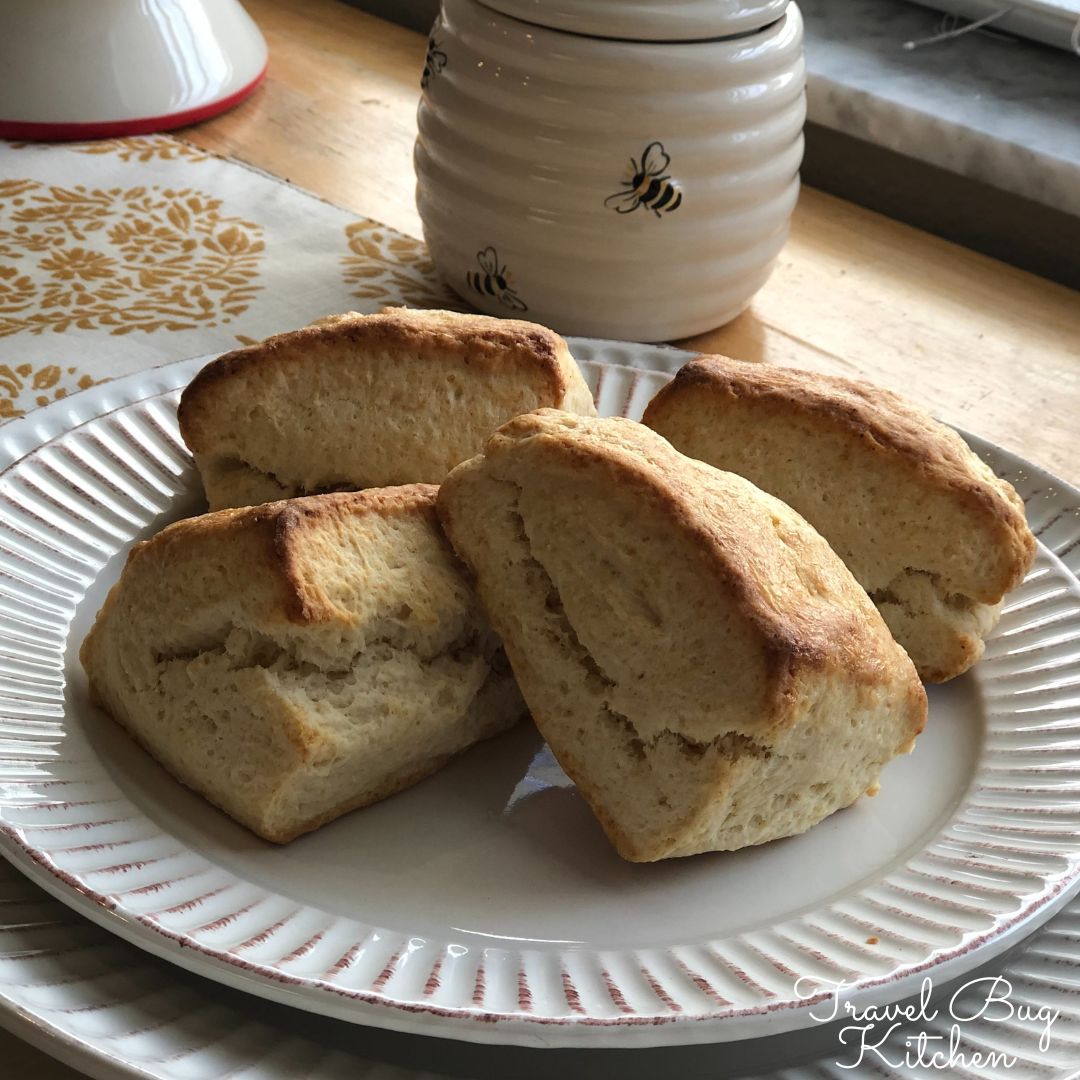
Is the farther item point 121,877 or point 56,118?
point 56,118

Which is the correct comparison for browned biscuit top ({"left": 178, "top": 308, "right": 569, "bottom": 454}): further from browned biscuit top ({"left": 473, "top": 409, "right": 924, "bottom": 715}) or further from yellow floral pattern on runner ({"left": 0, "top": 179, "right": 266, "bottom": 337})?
yellow floral pattern on runner ({"left": 0, "top": 179, "right": 266, "bottom": 337})

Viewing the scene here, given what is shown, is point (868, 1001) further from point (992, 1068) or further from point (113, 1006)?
point (113, 1006)

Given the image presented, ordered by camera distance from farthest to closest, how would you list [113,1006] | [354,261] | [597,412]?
[354,261] < [597,412] < [113,1006]

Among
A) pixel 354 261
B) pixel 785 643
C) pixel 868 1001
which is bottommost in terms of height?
pixel 354 261

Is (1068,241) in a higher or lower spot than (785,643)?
lower

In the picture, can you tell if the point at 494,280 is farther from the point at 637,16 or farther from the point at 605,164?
the point at 637,16

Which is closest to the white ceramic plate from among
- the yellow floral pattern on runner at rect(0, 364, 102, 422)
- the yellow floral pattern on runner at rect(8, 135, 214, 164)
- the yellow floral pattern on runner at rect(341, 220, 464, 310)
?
the yellow floral pattern on runner at rect(0, 364, 102, 422)

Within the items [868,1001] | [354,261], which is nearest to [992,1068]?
[868,1001]
